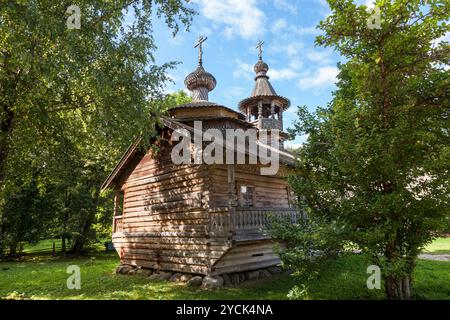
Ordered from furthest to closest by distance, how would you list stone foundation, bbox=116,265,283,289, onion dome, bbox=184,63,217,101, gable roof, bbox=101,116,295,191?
onion dome, bbox=184,63,217,101 < gable roof, bbox=101,116,295,191 < stone foundation, bbox=116,265,283,289

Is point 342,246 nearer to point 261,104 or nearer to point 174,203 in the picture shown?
point 174,203

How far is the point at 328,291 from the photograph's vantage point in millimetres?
10062

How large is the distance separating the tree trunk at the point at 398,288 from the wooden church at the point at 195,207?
3.72 meters

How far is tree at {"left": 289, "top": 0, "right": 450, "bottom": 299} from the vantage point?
21.9ft

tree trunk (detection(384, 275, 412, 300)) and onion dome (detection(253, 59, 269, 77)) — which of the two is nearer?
tree trunk (detection(384, 275, 412, 300))

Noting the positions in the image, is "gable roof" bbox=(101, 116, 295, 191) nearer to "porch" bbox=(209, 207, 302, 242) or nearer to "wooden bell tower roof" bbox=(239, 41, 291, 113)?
"porch" bbox=(209, 207, 302, 242)

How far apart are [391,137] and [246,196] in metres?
8.48

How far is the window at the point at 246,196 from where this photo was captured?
46.1 feet

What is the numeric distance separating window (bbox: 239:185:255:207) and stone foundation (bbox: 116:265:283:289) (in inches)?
123

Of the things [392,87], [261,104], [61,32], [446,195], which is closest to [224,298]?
[446,195]

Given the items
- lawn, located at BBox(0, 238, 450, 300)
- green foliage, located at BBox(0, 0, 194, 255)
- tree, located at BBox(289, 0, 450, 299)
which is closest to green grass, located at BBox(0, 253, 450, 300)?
lawn, located at BBox(0, 238, 450, 300)

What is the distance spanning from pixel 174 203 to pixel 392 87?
1012cm

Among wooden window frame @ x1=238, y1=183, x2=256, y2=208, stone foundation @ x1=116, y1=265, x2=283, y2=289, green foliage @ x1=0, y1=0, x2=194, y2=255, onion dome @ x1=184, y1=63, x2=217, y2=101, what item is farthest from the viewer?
onion dome @ x1=184, y1=63, x2=217, y2=101
